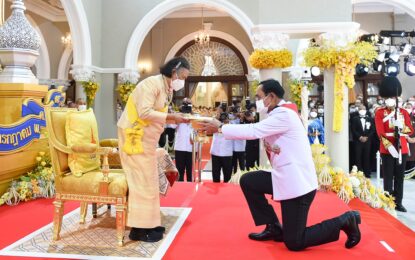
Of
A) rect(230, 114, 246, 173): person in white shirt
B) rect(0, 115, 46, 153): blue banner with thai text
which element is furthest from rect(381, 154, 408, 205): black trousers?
rect(0, 115, 46, 153): blue banner with thai text

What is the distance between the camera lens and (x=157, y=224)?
10.9 feet

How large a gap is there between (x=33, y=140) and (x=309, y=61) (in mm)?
4206

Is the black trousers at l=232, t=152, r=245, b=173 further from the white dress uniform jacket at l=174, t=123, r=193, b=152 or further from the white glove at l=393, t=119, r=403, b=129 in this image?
the white glove at l=393, t=119, r=403, b=129

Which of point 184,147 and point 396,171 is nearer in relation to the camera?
point 396,171

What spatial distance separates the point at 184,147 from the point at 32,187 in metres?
2.49

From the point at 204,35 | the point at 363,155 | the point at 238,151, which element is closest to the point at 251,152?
the point at 238,151

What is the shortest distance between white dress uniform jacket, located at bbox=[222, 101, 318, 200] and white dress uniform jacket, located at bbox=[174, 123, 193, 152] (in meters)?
3.34

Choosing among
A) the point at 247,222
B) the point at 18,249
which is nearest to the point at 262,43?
the point at 247,222

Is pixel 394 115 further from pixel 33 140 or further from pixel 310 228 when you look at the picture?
pixel 33 140

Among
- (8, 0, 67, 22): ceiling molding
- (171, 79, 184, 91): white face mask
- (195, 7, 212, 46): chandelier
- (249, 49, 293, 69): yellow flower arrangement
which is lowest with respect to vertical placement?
(171, 79, 184, 91): white face mask

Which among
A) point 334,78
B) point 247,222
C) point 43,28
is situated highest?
point 43,28

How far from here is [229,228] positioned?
3680mm

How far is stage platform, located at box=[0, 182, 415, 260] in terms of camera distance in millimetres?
3061

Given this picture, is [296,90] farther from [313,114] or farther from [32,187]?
[32,187]
